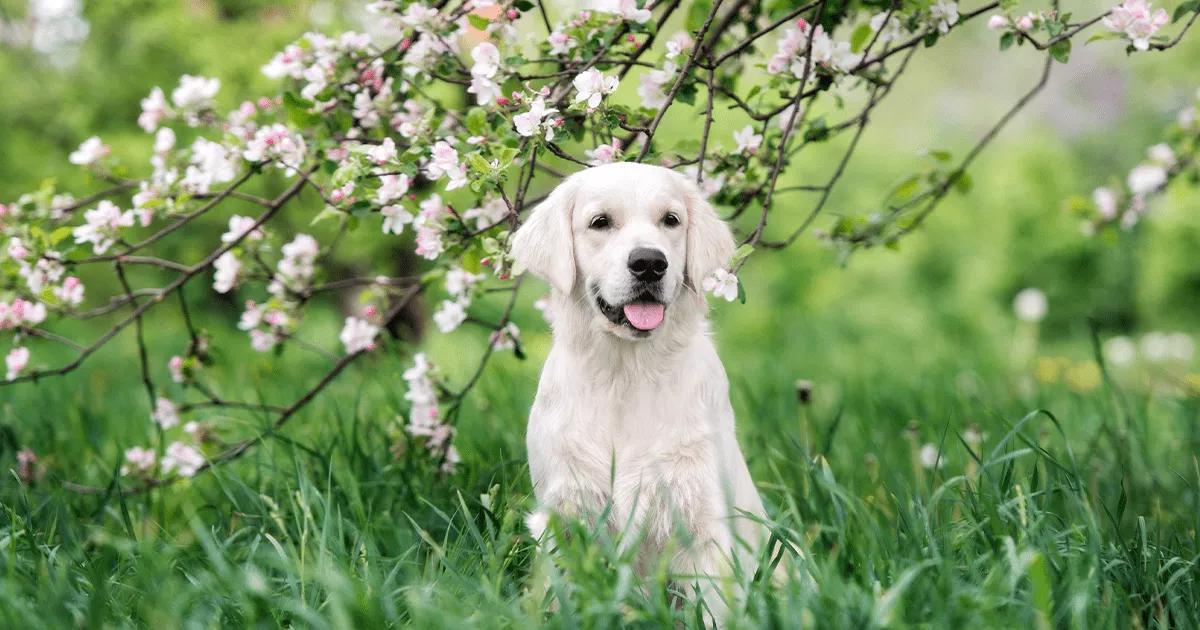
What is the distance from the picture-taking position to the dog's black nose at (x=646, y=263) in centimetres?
231

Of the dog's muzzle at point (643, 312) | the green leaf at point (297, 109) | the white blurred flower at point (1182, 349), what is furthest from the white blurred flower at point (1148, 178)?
the white blurred flower at point (1182, 349)

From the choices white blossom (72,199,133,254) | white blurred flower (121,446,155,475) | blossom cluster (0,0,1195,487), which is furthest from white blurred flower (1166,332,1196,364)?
white blossom (72,199,133,254)

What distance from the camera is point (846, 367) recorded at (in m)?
6.27

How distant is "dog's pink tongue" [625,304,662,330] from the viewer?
2391 mm

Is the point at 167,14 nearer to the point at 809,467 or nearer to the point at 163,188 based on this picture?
the point at 163,188

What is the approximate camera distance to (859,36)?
9.77ft

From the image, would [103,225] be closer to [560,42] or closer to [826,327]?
[560,42]

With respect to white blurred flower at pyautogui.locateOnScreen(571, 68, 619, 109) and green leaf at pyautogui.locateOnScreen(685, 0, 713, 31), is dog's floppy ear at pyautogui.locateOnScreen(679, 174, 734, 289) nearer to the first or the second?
white blurred flower at pyautogui.locateOnScreen(571, 68, 619, 109)

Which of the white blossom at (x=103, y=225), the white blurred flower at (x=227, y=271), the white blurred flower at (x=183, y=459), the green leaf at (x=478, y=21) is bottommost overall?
the white blurred flower at (x=183, y=459)

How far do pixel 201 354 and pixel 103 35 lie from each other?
16.2ft

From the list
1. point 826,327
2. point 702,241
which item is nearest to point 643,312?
point 702,241

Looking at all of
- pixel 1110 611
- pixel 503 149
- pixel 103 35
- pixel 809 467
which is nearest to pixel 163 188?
pixel 503 149

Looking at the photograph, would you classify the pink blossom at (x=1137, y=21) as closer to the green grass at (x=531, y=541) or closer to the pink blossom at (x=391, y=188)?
the green grass at (x=531, y=541)

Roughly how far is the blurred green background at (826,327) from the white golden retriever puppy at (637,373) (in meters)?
0.20
